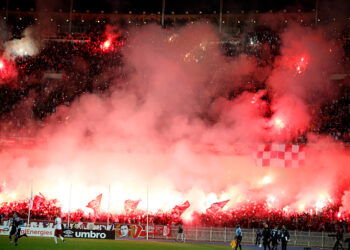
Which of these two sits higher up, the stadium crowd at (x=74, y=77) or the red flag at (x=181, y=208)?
the stadium crowd at (x=74, y=77)

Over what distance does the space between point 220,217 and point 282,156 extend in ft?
13.8

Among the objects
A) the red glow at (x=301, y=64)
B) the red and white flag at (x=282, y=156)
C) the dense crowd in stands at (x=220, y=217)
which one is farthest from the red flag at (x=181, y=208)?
the red glow at (x=301, y=64)

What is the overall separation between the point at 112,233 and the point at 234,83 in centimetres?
1219

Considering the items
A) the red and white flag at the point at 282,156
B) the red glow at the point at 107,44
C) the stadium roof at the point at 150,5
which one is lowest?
the red and white flag at the point at 282,156

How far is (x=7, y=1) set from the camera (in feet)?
109

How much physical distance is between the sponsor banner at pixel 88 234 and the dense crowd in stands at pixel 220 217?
2.33m

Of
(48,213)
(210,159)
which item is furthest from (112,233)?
(210,159)

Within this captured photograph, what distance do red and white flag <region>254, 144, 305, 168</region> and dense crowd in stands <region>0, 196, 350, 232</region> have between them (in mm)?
2217

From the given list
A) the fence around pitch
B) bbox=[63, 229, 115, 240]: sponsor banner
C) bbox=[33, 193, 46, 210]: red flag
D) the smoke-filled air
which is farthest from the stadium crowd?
bbox=[63, 229, 115, 240]: sponsor banner

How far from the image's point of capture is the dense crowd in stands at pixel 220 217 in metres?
23.5

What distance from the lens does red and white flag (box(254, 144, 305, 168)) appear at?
2502 cm

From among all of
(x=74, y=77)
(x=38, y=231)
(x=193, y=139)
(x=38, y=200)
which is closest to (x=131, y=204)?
(x=38, y=200)

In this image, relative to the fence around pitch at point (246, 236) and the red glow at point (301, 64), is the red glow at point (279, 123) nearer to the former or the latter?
A: the red glow at point (301, 64)

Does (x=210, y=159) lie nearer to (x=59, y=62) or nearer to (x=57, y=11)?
(x=59, y=62)
